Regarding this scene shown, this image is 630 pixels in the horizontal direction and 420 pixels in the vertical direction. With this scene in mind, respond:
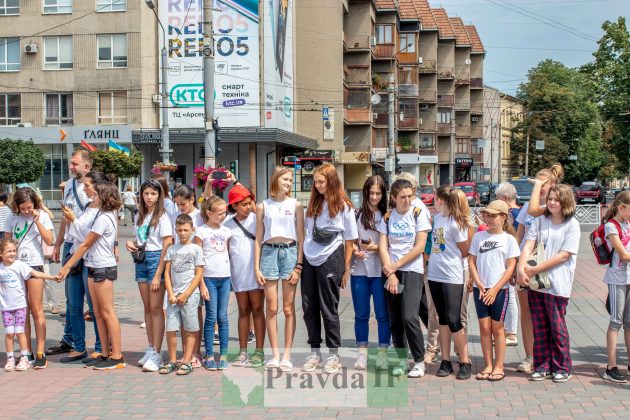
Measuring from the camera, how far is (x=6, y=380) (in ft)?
25.1

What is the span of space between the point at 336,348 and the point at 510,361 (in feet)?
5.95

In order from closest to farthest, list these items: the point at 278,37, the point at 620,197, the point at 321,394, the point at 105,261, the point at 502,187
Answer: the point at 321,394 < the point at 620,197 < the point at 105,261 < the point at 502,187 < the point at 278,37

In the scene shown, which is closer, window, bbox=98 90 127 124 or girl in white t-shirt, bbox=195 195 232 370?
girl in white t-shirt, bbox=195 195 232 370

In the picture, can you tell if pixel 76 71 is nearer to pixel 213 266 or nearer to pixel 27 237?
pixel 27 237

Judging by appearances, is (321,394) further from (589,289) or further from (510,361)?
(589,289)

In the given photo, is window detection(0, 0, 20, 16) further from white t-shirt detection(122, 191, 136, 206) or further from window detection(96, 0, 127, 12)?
white t-shirt detection(122, 191, 136, 206)

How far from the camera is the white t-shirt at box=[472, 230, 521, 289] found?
7.46 m

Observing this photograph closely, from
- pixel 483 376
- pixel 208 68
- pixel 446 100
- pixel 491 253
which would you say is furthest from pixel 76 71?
pixel 446 100

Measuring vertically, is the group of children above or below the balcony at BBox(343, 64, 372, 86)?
below

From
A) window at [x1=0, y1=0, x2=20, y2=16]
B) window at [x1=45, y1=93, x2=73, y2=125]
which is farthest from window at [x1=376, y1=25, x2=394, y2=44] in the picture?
window at [x1=0, y1=0, x2=20, y2=16]

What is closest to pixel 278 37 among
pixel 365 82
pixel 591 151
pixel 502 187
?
pixel 365 82

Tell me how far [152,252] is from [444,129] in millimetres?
73359

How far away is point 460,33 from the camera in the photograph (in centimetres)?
8575

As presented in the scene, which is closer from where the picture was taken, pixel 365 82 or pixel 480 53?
pixel 365 82
